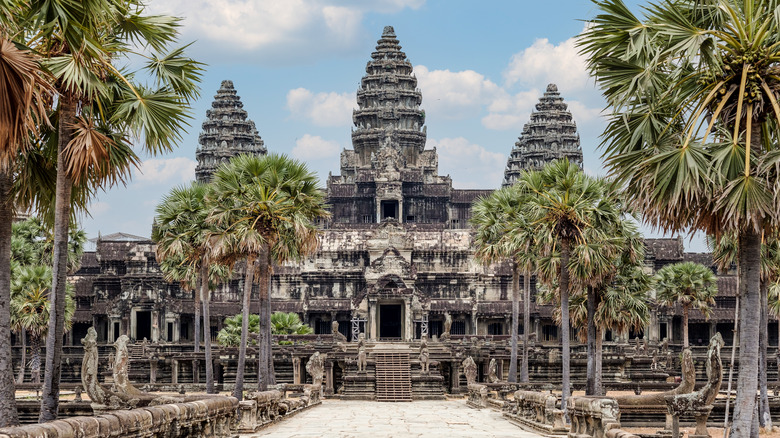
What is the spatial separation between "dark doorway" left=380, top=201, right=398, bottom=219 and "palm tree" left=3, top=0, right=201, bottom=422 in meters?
62.8

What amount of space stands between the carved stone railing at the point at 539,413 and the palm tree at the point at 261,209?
30.7 feet

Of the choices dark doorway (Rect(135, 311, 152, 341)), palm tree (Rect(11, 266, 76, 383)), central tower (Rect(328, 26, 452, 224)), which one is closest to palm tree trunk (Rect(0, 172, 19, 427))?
palm tree (Rect(11, 266, 76, 383))

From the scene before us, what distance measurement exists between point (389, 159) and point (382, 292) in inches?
860

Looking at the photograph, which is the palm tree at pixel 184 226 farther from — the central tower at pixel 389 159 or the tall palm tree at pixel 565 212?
the central tower at pixel 389 159

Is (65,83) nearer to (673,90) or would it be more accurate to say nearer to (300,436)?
(300,436)

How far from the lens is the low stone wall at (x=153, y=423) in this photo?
11339 mm

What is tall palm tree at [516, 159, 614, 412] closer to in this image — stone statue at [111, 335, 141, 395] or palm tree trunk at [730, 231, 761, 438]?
stone statue at [111, 335, 141, 395]

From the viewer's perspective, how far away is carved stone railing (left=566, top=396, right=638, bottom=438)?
16.7 metres

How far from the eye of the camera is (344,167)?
90.3 meters

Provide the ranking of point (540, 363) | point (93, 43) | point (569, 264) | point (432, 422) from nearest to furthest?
point (93, 43) < point (432, 422) < point (569, 264) < point (540, 363)

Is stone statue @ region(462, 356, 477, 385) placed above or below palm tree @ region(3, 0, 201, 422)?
below

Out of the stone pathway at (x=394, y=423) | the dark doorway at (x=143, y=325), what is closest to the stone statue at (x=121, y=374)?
the stone pathway at (x=394, y=423)

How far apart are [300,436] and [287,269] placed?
47.8 metres

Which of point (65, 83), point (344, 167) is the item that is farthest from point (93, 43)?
point (344, 167)
